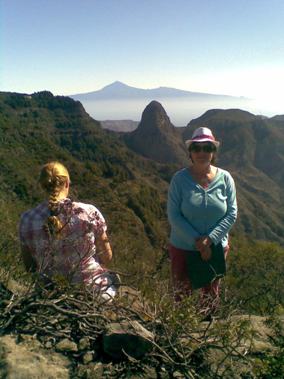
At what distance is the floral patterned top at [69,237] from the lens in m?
2.54

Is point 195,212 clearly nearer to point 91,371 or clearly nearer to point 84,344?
point 84,344

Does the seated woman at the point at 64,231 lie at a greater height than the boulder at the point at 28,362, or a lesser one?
greater

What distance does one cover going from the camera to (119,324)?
86.3 inches

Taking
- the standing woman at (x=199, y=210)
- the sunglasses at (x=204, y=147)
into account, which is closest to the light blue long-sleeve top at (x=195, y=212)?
the standing woman at (x=199, y=210)

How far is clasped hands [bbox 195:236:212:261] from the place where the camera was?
10.9 ft

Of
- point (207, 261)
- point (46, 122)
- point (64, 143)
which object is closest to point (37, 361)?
point (207, 261)

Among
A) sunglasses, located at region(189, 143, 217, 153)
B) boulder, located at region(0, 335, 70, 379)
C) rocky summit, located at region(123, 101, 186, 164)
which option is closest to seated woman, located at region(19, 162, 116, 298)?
boulder, located at region(0, 335, 70, 379)

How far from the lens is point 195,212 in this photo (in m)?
3.40

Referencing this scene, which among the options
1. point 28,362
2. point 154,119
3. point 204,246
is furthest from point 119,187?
point 154,119

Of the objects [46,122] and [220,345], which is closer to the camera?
[220,345]

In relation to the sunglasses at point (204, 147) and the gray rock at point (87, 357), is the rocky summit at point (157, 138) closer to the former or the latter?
the sunglasses at point (204, 147)

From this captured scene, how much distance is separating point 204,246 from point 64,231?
1230 millimetres

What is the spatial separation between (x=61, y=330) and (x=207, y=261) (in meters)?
1.49

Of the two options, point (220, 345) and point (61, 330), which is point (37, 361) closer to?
point (61, 330)
